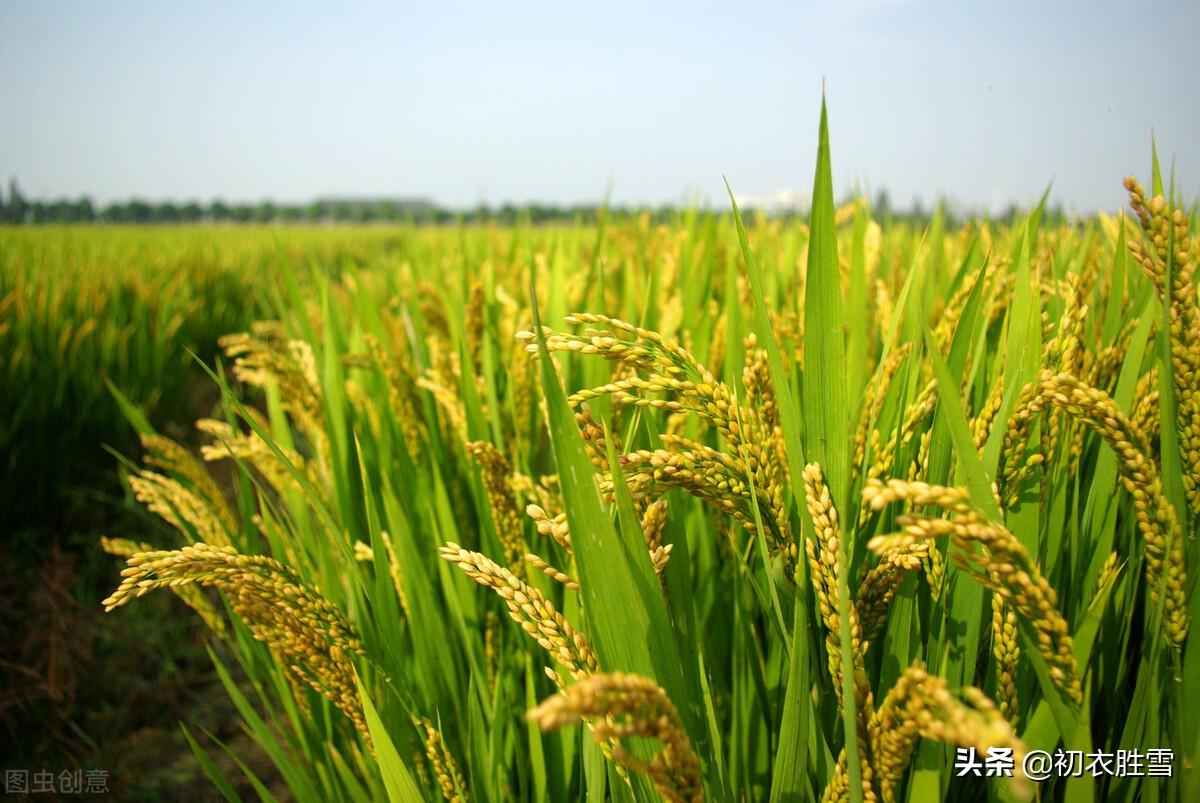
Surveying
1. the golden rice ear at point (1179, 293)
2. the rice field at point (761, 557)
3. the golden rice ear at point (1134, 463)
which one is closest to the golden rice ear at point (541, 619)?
the rice field at point (761, 557)

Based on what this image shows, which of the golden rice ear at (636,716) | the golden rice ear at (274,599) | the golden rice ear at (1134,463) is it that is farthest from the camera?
the golden rice ear at (274,599)

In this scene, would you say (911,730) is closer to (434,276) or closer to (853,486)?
(853,486)

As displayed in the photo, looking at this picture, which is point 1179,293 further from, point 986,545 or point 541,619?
point 541,619

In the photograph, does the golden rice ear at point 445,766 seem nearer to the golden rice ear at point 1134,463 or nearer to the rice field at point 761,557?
the rice field at point 761,557

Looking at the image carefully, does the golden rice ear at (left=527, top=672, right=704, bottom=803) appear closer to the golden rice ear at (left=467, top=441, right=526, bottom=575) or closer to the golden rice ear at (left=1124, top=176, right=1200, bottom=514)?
the golden rice ear at (left=467, top=441, right=526, bottom=575)

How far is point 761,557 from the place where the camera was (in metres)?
0.91

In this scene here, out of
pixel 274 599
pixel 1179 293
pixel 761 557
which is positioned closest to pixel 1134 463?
pixel 1179 293

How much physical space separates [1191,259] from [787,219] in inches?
231

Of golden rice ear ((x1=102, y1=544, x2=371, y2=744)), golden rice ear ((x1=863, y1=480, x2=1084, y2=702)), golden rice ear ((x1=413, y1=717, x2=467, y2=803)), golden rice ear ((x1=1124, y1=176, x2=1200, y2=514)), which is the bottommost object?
golden rice ear ((x1=413, y1=717, x2=467, y2=803))

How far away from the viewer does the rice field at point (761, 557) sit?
2.21 ft

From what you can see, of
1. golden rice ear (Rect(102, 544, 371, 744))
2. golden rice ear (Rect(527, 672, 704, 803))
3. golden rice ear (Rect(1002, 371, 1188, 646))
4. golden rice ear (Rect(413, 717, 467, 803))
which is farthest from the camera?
golden rice ear (Rect(413, 717, 467, 803))

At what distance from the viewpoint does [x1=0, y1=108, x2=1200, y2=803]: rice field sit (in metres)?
0.67

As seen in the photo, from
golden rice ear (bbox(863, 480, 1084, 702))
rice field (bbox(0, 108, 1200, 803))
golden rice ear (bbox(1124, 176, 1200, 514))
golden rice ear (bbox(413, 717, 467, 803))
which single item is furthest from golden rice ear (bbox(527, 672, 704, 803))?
golden rice ear (bbox(1124, 176, 1200, 514))

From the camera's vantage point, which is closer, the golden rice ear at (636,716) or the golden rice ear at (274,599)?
the golden rice ear at (636,716)
